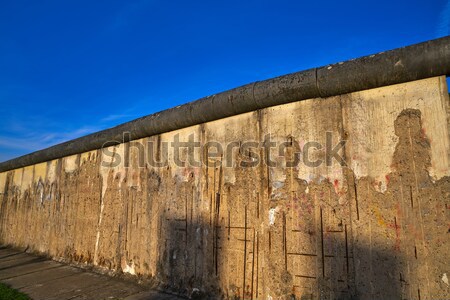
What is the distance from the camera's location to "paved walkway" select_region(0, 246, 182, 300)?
4066 millimetres

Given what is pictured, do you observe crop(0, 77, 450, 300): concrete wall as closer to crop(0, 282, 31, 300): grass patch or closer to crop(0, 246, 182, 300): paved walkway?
crop(0, 246, 182, 300): paved walkway

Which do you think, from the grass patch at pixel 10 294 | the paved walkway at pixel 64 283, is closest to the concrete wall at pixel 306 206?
the paved walkway at pixel 64 283

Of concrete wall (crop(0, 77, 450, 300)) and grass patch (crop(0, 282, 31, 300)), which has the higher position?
concrete wall (crop(0, 77, 450, 300))

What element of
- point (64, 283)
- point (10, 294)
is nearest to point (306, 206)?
point (64, 283)

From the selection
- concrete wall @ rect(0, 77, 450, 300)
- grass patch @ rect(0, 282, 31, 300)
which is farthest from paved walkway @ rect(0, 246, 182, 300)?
concrete wall @ rect(0, 77, 450, 300)

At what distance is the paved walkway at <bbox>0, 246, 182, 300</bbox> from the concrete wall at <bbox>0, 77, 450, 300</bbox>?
328mm

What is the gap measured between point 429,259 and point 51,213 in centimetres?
789

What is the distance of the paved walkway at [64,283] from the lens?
4066 mm

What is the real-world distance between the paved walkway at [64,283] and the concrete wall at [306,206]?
328 millimetres

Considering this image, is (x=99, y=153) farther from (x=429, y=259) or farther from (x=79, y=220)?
(x=429, y=259)

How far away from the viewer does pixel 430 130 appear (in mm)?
2564

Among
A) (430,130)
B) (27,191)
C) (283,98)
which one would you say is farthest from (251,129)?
(27,191)

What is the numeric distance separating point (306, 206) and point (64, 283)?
413 cm

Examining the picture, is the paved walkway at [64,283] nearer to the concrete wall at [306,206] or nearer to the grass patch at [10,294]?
the grass patch at [10,294]
